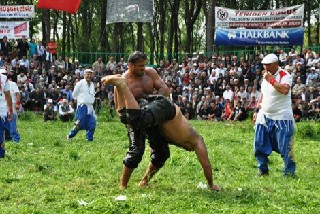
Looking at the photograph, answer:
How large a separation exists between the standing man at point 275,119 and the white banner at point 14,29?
2388 cm

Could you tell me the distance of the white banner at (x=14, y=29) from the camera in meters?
31.5

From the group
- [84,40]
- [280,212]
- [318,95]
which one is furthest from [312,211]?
[84,40]

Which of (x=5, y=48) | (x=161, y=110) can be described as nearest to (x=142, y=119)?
(x=161, y=110)

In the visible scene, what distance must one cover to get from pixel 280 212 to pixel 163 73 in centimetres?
2148

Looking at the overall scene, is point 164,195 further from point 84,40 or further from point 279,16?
point 84,40

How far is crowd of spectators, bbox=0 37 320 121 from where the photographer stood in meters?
23.4

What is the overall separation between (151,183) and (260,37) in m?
20.1

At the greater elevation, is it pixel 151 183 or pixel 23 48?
pixel 23 48

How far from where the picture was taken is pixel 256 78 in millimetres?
25000

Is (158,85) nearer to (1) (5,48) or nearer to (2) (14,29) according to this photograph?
(1) (5,48)

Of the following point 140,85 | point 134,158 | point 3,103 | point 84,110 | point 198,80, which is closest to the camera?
point 134,158

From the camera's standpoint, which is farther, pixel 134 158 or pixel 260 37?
pixel 260 37

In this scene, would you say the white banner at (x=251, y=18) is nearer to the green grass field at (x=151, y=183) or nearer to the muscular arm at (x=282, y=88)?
the green grass field at (x=151, y=183)

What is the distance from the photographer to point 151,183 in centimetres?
837
